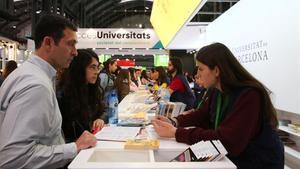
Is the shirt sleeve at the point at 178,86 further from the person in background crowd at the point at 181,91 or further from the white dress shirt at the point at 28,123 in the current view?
the white dress shirt at the point at 28,123

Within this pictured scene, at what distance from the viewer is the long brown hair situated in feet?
5.43

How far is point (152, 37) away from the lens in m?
12.0

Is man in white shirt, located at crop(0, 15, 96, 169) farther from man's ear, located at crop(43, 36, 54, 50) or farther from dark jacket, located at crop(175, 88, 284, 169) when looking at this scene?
dark jacket, located at crop(175, 88, 284, 169)

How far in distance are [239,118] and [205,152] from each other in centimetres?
27

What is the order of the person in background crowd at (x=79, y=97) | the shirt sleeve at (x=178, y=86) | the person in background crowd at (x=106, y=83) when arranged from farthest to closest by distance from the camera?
the shirt sleeve at (x=178, y=86), the person in background crowd at (x=106, y=83), the person in background crowd at (x=79, y=97)

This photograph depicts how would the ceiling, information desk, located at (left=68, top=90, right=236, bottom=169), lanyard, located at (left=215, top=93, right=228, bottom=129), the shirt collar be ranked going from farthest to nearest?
the ceiling < lanyard, located at (left=215, top=93, right=228, bottom=129) < the shirt collar < information desk, located at (left=68, top=90, right=236, bottom=169)

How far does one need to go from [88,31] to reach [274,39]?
8.93 metres

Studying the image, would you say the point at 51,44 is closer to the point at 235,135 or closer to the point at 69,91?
the point at 69,91

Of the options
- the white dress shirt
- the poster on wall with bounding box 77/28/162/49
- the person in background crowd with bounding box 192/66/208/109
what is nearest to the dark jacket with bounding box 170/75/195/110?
the person in background crowd with bounding box 192/66/208/109

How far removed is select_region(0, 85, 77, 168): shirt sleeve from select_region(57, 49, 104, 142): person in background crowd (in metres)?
0.72

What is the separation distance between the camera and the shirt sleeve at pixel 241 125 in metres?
1.58

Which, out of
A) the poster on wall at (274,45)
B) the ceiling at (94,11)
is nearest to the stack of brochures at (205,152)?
the poster on wall at (274,45)

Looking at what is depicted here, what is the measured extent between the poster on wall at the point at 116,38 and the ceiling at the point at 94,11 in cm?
138

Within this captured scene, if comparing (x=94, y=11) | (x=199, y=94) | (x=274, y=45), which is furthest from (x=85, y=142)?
(x=94, y=11)
